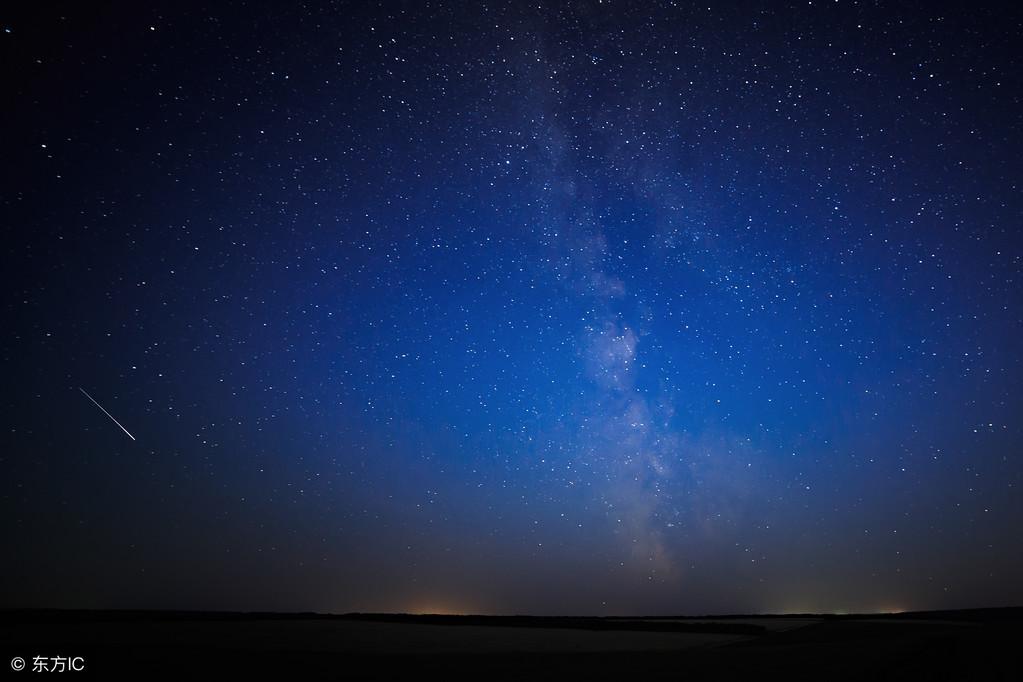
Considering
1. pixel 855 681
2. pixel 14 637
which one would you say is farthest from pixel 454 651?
pixel 14 637

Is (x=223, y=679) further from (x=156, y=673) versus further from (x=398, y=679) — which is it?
(x=398, y=679)

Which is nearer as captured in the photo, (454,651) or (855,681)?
(855,681)

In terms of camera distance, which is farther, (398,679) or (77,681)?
(398,679)

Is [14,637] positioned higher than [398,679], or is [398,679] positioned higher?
[14,637]

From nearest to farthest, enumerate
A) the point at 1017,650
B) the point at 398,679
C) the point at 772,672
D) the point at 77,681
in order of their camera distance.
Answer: the point at 77,681, the point at 398,679, the point at 772,672, the point at 1017,650

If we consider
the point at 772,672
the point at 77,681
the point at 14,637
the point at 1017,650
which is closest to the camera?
the point at 77,681

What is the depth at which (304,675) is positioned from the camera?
1100 cm

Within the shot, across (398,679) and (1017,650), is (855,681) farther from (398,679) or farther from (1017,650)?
(1017,650)

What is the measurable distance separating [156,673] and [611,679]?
338 inches

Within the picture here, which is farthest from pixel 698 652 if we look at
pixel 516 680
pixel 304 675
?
pixel 304 675

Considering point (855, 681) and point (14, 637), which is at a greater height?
point (14, 637)

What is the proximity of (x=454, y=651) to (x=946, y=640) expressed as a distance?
53.5 ft

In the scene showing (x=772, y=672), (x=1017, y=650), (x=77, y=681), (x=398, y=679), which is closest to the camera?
(x=77, y=681)

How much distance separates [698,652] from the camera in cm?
1600
